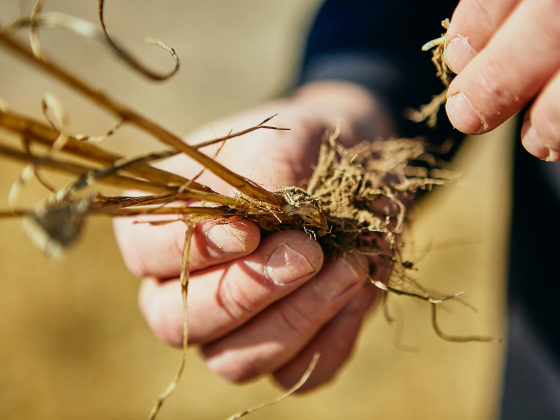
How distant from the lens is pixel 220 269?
588mm

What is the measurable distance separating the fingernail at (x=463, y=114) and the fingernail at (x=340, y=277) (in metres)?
0.26

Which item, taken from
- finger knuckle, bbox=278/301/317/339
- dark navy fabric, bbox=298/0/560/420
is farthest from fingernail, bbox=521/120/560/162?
dark navy fabric, bbox=298/0/560/420

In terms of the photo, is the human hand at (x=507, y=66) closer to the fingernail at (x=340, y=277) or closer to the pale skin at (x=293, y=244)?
the pale skin at (x=293, y=244)

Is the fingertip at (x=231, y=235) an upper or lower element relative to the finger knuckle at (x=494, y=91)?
lower

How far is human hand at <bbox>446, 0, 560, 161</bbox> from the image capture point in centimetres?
34

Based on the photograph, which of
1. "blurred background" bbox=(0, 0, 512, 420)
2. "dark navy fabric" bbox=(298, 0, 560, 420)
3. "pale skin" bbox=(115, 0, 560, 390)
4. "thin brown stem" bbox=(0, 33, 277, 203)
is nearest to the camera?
"thin brown stem" bbox=(0, 33, 277, 203)

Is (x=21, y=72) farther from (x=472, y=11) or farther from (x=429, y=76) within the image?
(x=472, y=11)

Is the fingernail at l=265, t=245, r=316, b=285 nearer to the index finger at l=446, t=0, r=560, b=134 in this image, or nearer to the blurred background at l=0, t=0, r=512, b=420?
the index finger at l=446, t=0, r=560, b=134

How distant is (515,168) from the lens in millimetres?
1129

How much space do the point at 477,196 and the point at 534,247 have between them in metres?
0.81

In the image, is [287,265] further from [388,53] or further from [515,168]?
[515,168]

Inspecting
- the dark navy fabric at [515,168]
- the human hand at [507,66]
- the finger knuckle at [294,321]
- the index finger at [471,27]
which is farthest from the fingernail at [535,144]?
the dark navy fabric at [515,168]

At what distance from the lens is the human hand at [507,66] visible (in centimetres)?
34

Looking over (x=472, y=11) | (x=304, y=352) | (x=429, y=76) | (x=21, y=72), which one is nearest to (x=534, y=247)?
(x=429, y=76)
